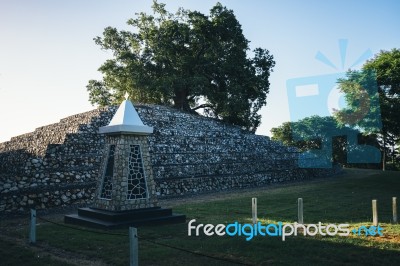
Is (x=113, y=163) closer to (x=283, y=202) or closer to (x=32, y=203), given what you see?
(x=32, y=203)

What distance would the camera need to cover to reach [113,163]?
12.3m

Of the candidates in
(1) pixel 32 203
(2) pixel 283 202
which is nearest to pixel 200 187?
(2) pixel 283 202

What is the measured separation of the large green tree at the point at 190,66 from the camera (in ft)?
114

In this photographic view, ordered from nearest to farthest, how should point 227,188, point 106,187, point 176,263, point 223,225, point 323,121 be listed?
point 176,263 → point 223,225 → point 106,187 → point 227,188 → point 323,121

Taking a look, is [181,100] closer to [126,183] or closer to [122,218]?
[126,183]

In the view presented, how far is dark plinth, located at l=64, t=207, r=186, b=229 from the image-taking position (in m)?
10.9

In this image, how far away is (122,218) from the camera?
10938 millimetres

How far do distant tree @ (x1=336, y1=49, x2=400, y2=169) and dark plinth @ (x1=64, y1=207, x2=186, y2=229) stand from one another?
22.2 m

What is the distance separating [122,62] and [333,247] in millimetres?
33149
